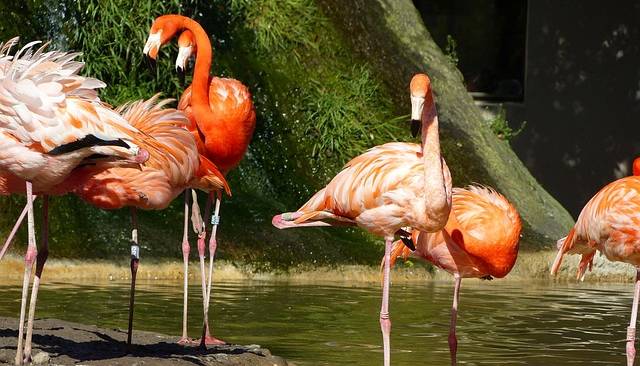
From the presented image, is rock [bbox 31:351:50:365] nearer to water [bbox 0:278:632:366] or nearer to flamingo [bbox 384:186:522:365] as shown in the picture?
water [bbox 0:278:632:366]

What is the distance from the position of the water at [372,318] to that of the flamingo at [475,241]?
0.50 metres

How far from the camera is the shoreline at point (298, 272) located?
32.8 ft

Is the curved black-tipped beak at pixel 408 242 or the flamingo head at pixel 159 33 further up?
the flamingo head at pixel 159 33

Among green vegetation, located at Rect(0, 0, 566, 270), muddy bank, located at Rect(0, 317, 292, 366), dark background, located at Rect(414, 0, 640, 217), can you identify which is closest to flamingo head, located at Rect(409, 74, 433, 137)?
muddy bank, located at Rect(0, 317, 292, 366)

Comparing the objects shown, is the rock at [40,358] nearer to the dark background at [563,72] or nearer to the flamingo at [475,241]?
the flamingo at [475,241]


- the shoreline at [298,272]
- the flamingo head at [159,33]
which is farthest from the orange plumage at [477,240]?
the shoreline at [298,272]

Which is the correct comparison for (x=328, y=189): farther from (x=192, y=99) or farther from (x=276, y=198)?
(x=276, y=198)

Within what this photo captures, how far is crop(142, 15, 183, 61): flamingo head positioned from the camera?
24.3 ft

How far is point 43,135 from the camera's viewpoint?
228 inches

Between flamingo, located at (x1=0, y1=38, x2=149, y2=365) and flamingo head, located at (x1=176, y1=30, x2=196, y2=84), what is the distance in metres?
1.60

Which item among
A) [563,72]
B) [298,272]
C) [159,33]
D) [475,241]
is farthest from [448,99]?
[475,241]

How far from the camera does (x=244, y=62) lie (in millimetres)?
12531

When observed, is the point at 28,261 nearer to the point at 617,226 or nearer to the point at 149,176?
the point at 149,176

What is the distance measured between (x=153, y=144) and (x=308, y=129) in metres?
5.98
